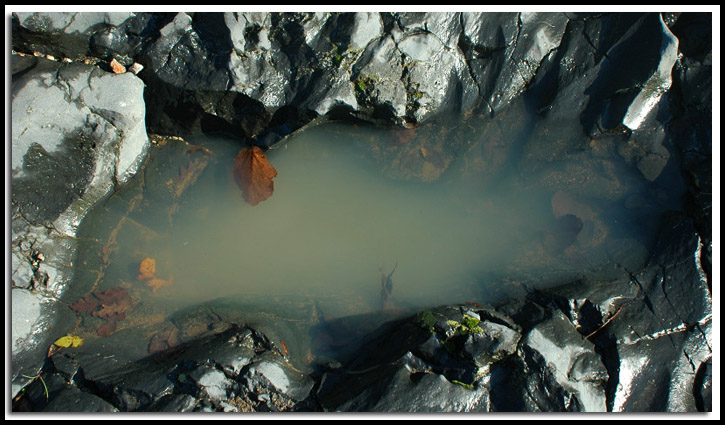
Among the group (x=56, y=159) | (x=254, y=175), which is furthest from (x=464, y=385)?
(x=56, y=159)

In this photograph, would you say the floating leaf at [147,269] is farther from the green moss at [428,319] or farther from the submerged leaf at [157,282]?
the green moss at [428,319]

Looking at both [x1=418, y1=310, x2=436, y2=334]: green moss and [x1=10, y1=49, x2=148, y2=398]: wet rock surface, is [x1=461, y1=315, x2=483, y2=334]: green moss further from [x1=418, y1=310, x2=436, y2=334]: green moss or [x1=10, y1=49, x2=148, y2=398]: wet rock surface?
[x1=10, y1=49, x2=148, y2=398]: wet rock surface

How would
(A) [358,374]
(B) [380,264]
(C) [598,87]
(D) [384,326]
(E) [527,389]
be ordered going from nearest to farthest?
1. (E) [527,389]
2. (A) [358,374]
3. (D) [384,326]
4. (B) [380,264]
5. (C) [598,87]

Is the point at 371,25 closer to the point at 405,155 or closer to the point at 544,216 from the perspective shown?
the point at 405,155

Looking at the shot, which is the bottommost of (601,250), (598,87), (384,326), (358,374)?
(358,374)

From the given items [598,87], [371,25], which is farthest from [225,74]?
[598,87]

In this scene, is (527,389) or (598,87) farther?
(598,87)

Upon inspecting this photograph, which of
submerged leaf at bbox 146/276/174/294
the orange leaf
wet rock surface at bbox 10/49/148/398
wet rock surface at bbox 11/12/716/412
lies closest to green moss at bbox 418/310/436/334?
wet rock surface at bbox 11/12/716/412
